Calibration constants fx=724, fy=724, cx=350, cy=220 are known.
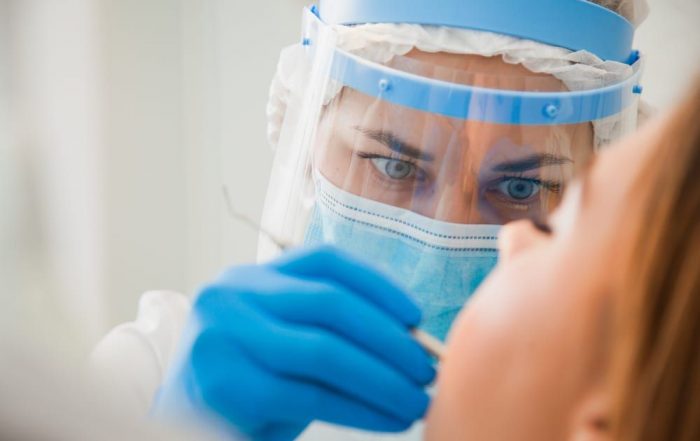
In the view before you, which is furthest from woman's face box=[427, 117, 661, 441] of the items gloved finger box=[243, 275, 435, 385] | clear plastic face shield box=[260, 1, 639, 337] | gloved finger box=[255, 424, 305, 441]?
clear plastic face shield box=[260, 1, 639, 337]

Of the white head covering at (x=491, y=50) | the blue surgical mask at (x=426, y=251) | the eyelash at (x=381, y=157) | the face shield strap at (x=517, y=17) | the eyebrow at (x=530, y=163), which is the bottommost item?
the blue surgical mask at (x=426, y=251)

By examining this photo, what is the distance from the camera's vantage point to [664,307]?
1.73ft

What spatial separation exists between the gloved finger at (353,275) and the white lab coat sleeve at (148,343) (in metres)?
0.39

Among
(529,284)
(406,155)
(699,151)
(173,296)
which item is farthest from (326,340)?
(173,296)

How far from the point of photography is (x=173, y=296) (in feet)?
4.14

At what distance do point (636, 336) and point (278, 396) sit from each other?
0.33 metres

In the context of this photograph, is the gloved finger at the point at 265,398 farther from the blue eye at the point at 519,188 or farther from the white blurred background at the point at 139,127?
the blue eye at the point at 519,188

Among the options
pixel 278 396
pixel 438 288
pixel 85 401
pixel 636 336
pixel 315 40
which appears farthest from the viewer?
pixel 315 40

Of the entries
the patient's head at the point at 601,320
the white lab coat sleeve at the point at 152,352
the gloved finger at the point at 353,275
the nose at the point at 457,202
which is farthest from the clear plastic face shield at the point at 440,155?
the patient's head at the point at 601,320

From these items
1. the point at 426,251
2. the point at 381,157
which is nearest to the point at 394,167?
the point at 381,157

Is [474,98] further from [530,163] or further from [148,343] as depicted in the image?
[148,343]

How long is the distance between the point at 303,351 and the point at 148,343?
1.73 feet

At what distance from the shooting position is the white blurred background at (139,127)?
1.02m

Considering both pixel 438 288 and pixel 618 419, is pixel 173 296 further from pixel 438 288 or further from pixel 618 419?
pixel 618 419
